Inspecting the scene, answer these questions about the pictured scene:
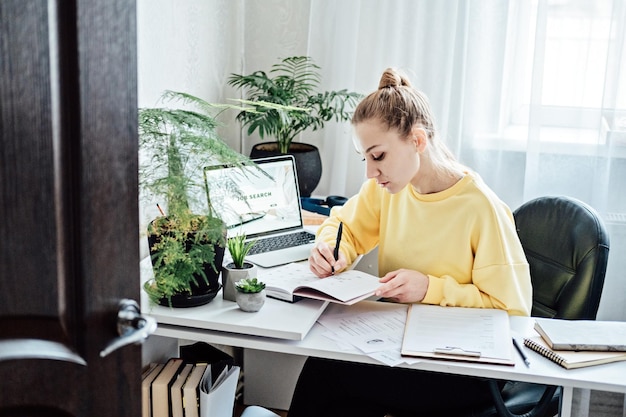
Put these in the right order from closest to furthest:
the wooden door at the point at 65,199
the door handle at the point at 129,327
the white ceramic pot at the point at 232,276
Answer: the wooden door at the point at 65,199
the door handle at the point at 129,327
the white ceramic pot at the point at 232,276

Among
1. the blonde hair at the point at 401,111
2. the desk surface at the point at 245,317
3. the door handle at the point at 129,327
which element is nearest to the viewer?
the door handle at the point at 129,327

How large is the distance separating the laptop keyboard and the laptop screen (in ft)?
0.12

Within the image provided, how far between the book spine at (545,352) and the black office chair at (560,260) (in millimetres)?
211

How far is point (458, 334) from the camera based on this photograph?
5.48 feet

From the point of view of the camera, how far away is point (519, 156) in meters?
2.75

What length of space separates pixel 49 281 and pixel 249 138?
6.76 ft

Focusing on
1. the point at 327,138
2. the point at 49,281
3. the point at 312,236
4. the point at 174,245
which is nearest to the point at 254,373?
the point at 312,236

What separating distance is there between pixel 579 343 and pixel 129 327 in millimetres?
987

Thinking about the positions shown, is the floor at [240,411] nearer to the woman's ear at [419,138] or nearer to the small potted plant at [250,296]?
the small potted plant at [250,296]

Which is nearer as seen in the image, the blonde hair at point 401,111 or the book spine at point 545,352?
the book spine at point 545,352

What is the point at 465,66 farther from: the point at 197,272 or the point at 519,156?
the point at 197,272

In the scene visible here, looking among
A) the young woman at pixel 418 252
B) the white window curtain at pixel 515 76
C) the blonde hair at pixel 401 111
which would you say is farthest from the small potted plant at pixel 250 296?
the white window curtain at pixel 515 76

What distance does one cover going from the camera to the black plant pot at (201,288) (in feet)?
5.77

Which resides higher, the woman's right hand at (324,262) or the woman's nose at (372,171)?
the woman's nose at (372,171)
